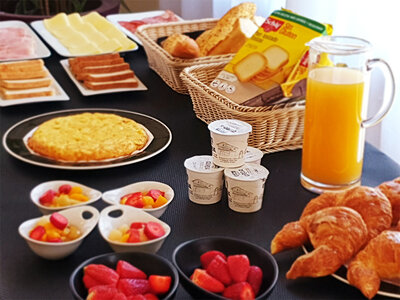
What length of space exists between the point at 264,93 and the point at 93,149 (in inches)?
14.3

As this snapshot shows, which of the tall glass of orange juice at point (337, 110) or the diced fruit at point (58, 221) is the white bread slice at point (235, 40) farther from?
the diced fruit at point (58, 221)

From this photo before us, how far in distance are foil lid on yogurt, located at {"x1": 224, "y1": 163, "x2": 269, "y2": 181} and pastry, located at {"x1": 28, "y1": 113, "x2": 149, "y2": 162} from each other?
0.62 ft

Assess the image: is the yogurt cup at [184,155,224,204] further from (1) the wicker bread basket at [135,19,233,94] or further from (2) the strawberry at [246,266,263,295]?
(1) the wicker bread basket at [135,19,233,94]

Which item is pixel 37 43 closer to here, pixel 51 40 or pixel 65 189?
pixel 51 40

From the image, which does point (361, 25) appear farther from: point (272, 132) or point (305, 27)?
point (272, 132)

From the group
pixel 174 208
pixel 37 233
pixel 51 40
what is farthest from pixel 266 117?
pixel 51 40

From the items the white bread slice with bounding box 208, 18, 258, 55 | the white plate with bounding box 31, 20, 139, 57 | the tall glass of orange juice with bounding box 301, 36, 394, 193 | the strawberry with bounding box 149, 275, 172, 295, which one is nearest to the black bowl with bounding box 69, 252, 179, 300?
the strawberry with bounding box 149, 275, 172, 295

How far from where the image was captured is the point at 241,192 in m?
0.94

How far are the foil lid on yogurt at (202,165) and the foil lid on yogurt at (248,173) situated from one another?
0.07ft

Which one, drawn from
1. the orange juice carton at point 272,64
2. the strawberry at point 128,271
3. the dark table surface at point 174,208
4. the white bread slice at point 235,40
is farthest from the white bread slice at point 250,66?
the strawberry at point 128,271

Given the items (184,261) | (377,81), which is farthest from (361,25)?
(184,261)

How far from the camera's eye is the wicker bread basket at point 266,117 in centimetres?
111

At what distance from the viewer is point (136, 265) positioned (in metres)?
0.76

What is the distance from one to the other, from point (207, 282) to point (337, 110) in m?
0.38
